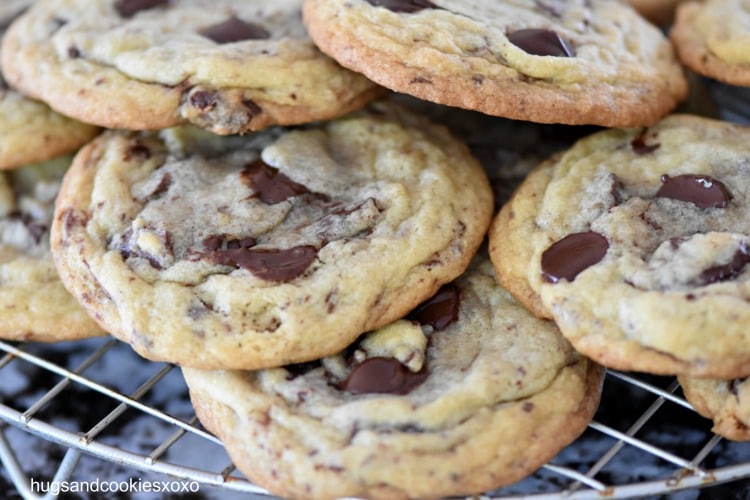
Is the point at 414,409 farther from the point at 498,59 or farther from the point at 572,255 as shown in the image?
the point at 498,59

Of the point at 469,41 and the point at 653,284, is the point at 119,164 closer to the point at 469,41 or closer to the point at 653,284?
the point at 469,41

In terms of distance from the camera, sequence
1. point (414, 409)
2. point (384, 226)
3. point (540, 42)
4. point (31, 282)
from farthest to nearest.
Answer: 1. point (31, 282)
2. point (540, 42)
3. point (384, 226)
4. point (414, 409)

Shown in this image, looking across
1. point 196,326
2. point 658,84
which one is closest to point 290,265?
point 196,326

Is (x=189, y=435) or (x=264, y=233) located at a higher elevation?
(x=264, y=233)

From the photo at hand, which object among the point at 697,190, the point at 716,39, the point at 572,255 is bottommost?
the point at 572,255

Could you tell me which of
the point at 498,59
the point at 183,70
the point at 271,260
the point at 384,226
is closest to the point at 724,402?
the point at 384,226

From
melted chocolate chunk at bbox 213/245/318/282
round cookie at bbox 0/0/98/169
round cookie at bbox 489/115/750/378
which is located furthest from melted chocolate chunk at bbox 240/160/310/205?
round cookie at bbox 0/0/98/169

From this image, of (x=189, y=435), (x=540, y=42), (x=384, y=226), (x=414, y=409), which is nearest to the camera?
(x=414, y=409)
